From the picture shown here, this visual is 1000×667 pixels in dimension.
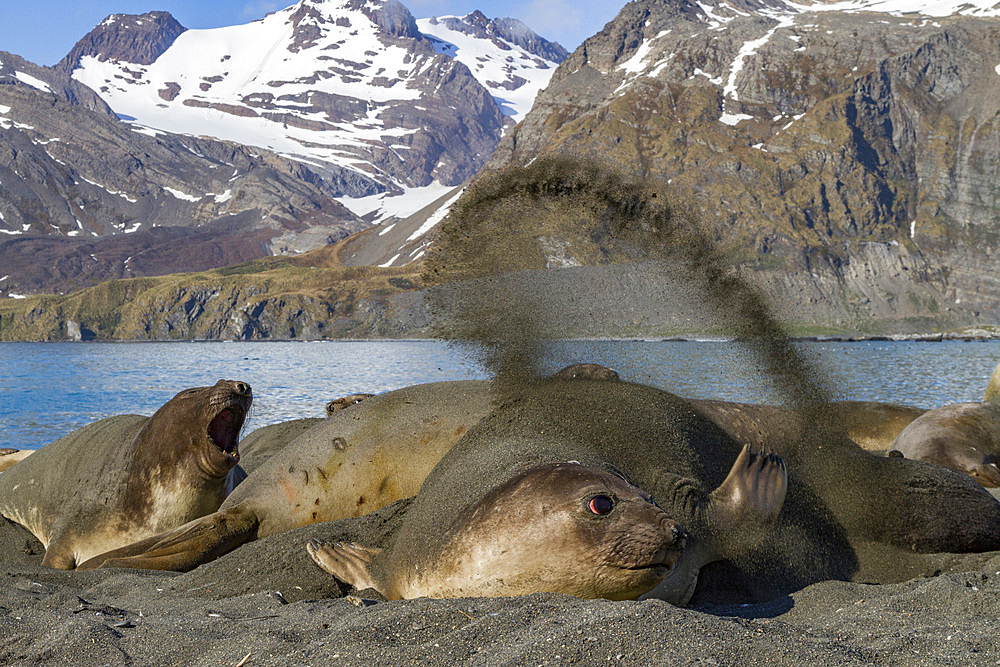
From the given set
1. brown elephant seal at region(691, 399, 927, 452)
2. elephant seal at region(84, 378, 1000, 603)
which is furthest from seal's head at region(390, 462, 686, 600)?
brown elephant seal at region(691, 399, 927, 452)

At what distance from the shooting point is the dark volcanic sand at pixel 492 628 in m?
2.79

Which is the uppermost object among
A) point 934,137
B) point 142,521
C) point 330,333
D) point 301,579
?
point 301,579

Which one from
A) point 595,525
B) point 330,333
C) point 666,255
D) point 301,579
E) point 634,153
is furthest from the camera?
point 634,153

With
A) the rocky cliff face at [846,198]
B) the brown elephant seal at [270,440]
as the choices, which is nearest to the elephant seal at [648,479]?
the brown elephant seal at [270,440]

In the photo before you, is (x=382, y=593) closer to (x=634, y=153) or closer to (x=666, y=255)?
(x=666, y=255)

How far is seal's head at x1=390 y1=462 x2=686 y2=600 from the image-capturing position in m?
3.38

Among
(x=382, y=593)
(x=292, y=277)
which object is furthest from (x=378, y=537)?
(x=292, y=277)

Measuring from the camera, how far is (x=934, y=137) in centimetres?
19888

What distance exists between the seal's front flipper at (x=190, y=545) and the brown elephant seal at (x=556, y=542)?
2732 millimetres

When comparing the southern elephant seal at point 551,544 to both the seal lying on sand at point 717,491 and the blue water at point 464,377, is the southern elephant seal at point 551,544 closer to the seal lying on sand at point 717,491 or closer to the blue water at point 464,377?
the seal lying on sand at point 717,491

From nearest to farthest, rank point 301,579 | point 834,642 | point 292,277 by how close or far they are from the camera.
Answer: point 834,642
point 301,579
point 292,277

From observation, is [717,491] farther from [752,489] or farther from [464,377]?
[464,377]

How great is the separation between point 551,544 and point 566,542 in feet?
0.22

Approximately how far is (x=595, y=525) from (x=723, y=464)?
2.18 metres
